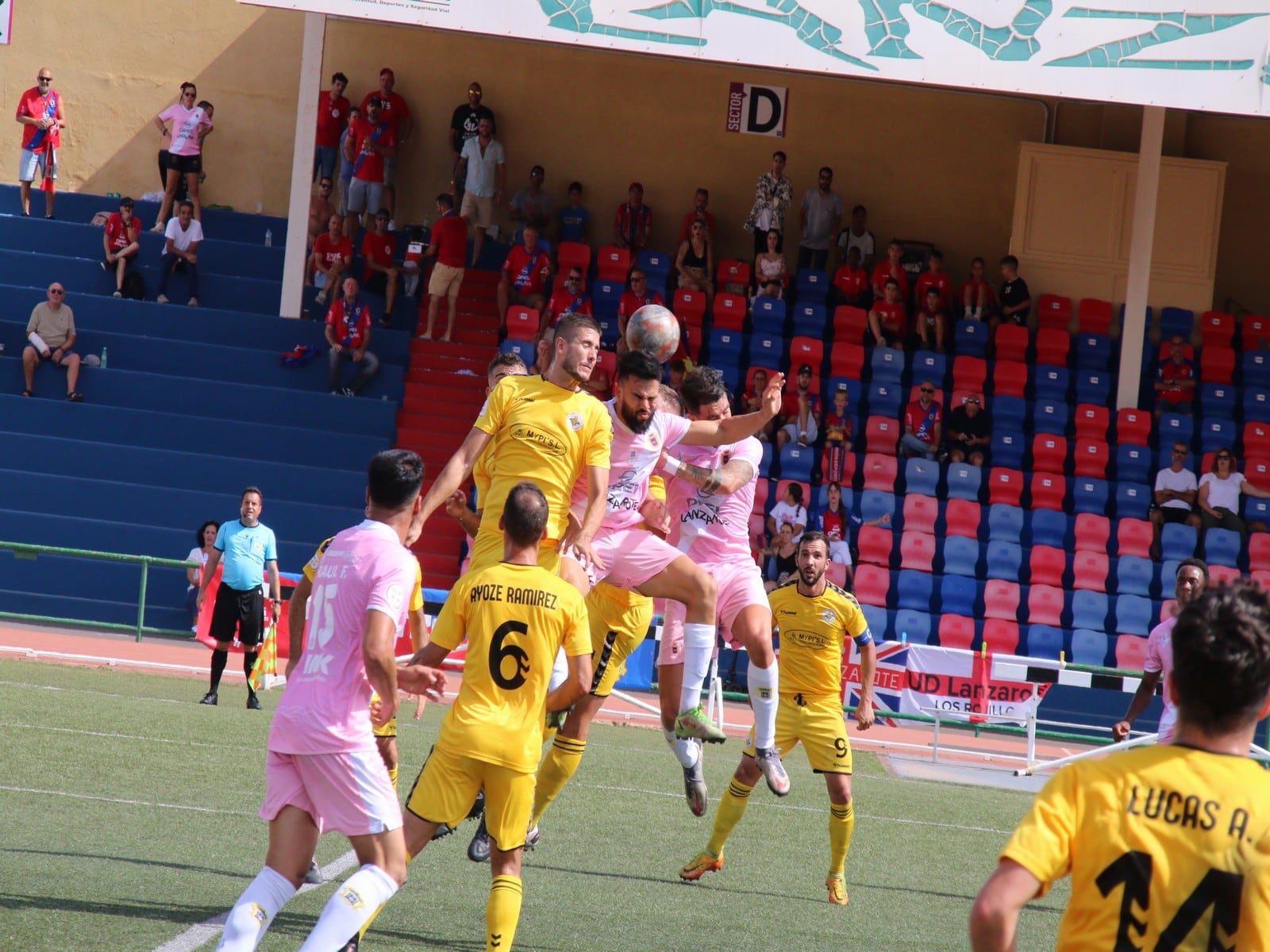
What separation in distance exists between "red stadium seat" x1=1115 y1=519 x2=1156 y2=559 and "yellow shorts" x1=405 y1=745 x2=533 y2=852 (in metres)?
14.5

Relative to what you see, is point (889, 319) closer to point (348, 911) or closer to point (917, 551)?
point (917, 551)

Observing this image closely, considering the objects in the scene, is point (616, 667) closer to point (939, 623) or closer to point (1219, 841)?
point (1219, 841)

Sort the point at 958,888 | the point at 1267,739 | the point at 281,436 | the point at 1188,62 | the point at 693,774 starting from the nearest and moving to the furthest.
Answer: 1. the point at 693,774
2. the point at 958,888
3. the point at 1267,739
4. the point at 1188,62
5. the point at 281,436

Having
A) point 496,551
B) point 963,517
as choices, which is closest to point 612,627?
point 496,551

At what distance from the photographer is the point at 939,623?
1708 cm

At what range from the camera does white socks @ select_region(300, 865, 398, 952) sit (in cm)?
440

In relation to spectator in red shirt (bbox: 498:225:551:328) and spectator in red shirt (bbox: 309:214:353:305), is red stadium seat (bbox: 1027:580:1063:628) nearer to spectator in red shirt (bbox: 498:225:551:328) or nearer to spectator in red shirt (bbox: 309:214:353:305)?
spectator in red shirt (bbox: 498:225:551:328)

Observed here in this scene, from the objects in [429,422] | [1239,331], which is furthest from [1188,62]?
[429,422]

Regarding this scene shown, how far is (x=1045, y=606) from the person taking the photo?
56.9 ft

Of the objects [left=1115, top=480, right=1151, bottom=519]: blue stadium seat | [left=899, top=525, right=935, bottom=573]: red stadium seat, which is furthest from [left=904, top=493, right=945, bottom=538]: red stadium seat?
[left=1115, top=480, right=1151, bottom=519]: blue stadium seat

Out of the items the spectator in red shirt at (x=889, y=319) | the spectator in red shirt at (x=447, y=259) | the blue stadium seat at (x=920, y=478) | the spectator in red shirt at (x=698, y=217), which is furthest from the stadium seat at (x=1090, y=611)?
the spectator in red shirt at (x=447, y=259)

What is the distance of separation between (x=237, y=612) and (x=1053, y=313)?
13629 millimetres

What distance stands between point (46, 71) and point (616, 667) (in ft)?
58.5

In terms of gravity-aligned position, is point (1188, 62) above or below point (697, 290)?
above
